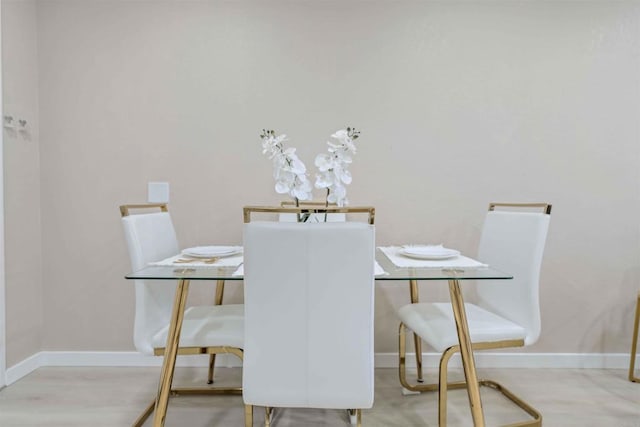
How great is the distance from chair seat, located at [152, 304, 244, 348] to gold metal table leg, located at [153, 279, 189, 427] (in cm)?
11

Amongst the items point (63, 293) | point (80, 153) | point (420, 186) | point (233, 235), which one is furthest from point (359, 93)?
point (63, 293)

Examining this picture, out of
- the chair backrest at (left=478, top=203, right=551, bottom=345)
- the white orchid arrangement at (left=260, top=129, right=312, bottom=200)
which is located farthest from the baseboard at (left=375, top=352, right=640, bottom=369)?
the white orchid arrangement at (left=260, top=129, right=312, bottom=200)

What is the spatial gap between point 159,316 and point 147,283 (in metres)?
0.18

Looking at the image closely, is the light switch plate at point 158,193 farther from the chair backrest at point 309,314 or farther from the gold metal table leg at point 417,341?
the gold metal table leg at point 417,341

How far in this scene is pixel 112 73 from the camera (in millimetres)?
2369

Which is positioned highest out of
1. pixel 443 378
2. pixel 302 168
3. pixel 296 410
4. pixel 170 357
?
pixel 302 168

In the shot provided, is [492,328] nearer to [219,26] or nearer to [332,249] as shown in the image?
[332,249]

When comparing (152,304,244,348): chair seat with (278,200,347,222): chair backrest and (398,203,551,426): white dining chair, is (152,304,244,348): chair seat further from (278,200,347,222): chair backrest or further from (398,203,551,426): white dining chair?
(398,203,551,426): white dining chair

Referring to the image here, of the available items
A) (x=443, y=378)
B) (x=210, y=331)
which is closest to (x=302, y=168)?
(x=210, y=331)

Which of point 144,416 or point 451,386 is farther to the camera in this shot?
point 451,386

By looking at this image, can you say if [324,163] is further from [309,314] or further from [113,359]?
[113,359]

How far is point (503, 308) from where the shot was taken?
1.80 meters

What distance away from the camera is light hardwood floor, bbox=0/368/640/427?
178cm

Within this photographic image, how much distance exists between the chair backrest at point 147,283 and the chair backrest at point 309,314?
1.89ft
